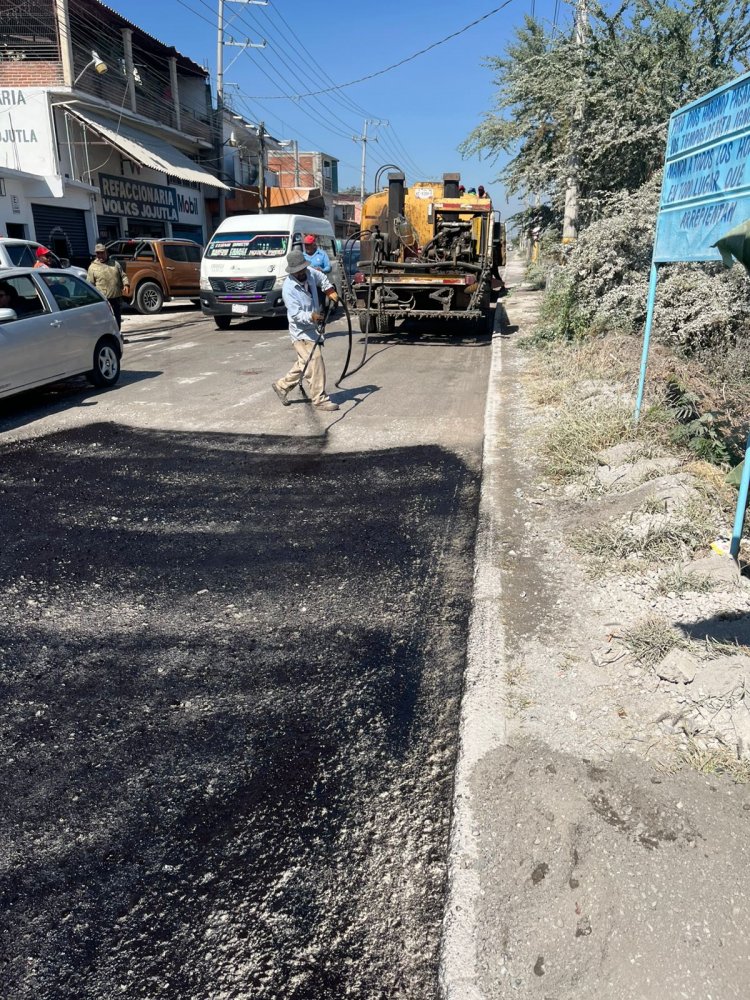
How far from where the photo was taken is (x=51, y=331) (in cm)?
888

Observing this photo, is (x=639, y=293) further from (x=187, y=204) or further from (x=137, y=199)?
(x=187, y=204)

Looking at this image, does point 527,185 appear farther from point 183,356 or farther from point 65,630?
point 65,630

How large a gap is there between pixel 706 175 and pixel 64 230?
882 inches

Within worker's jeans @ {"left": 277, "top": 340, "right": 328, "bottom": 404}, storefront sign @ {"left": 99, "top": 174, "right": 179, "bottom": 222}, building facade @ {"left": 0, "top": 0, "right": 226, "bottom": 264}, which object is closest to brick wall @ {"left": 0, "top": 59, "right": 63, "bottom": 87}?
building facade @ {"left": 0, "top": 0, "right": 226, "bottom": 264}

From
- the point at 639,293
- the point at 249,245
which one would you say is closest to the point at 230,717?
the point at 639,293

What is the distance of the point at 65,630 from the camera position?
13.0 ft

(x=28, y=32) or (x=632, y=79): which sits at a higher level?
(x=28, y=32)

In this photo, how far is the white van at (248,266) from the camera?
1619 cm

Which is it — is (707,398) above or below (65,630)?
above

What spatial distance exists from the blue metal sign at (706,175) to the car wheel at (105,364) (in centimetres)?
720

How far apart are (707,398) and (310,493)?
3924 mm

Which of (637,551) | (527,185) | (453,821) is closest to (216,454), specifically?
(637,551)

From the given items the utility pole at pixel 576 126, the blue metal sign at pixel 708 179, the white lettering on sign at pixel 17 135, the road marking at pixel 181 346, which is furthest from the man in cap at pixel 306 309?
the white lettering on sign at pixel 17 135

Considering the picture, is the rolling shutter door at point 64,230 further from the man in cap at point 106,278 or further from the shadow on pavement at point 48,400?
the shadow on pavement at point 48,400
